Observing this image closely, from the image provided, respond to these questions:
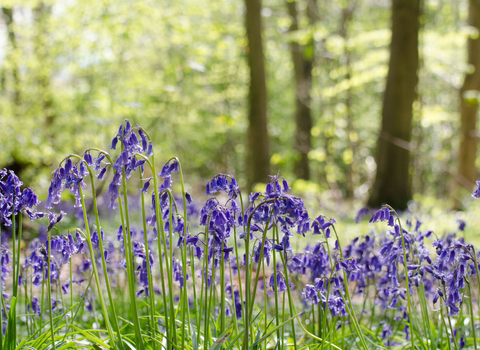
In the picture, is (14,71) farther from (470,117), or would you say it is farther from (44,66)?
(470,117)

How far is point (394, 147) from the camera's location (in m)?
9.10

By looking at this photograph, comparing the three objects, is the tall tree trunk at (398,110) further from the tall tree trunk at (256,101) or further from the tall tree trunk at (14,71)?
the tall tree trunk at (14,71)

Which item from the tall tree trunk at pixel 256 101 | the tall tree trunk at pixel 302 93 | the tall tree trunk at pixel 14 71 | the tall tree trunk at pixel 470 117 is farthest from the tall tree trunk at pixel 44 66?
the tall tree trunk at pixel 470 117

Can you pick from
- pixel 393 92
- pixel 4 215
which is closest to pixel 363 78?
pixel 393 92

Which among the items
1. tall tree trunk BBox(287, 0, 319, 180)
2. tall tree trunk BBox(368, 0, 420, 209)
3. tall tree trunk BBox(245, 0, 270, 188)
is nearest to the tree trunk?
tall tree trunk BBox(245, 0, 270, 188)

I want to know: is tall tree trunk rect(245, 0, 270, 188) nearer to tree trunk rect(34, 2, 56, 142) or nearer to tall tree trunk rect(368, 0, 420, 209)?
tall tree trunk rect(368, 0, 420, 209)

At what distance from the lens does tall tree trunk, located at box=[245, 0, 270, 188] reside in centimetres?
948

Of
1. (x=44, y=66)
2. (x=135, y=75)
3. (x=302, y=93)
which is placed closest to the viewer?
(x=44, y=66)

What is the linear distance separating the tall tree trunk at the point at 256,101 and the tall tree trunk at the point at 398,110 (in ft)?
8.74

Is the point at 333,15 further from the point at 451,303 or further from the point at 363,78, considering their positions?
the point at 451,303

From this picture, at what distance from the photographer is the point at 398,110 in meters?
9.09

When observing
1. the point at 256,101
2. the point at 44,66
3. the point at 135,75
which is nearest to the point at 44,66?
the point at 44,66

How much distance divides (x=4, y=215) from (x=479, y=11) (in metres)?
11.7

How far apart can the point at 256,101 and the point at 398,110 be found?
10.5 ft
